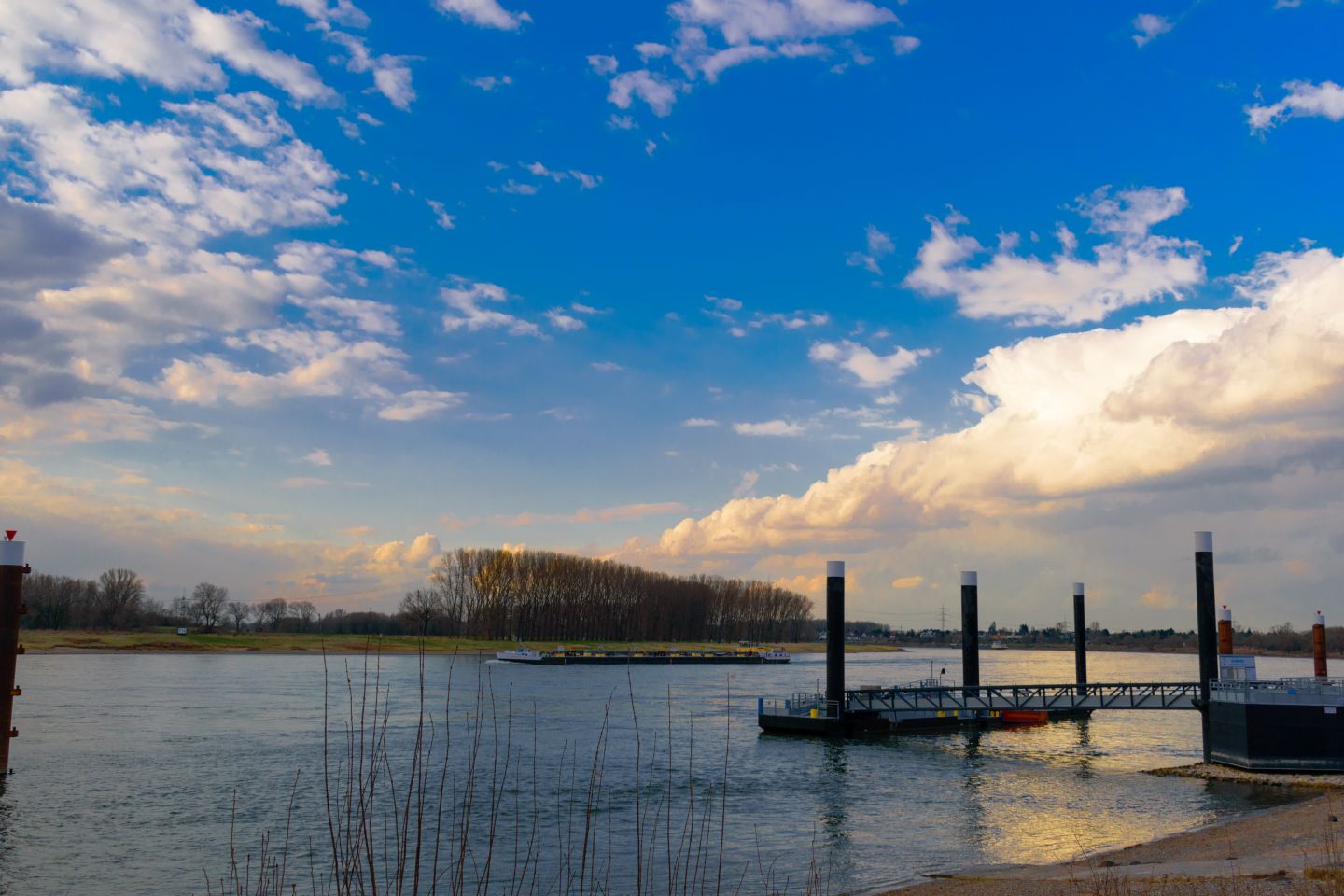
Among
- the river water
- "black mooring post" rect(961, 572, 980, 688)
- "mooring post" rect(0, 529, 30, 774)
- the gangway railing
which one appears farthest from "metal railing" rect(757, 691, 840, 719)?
"mooring post" rect(0, 529, 30, 774)

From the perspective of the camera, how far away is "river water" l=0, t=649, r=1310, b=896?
28625 mm

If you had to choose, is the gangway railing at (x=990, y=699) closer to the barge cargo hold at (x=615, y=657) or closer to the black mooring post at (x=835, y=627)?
the black mooring post at (x=835, y=627)

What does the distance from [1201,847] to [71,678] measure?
337ft

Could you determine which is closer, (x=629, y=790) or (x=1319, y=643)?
(x=629, y=790)

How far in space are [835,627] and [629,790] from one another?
77.1ft

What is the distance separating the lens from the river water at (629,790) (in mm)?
28625

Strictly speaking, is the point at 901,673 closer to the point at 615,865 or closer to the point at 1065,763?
the point at 1065,763

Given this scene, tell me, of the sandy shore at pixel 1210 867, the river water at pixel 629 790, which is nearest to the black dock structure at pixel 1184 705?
the river water at pixel 629 790

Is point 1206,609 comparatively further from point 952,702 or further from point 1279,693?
point 952,702

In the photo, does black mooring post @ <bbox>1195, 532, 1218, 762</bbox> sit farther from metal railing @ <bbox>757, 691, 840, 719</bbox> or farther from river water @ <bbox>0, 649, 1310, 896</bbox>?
metal railing @ <bbox>757, 691, 840, 719</bbox>

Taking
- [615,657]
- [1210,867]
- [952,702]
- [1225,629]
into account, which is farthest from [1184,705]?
[615,657]

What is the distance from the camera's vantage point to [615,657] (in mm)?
172875

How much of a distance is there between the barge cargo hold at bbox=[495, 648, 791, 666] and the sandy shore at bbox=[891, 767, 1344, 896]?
127 m

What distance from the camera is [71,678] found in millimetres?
98500
